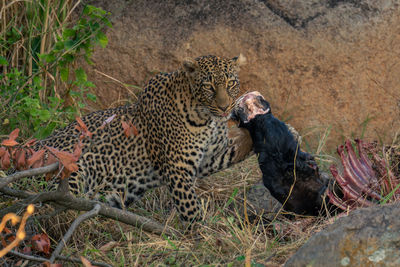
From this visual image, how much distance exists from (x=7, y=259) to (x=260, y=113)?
251cm

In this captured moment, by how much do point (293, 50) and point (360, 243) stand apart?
465 centimetres

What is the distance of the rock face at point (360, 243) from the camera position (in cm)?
295

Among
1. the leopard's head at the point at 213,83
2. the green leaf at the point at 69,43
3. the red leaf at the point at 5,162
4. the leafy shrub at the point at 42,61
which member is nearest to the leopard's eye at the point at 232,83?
the leopard's head at the point at 213,83

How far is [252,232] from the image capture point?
4.97 m

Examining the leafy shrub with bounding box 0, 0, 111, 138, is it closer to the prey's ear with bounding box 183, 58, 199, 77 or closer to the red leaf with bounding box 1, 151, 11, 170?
the prey's ear with bounding box 183, 58, 199, 77

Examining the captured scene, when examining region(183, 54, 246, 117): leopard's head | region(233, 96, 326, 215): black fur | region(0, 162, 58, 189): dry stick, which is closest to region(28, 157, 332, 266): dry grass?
region(233, 96, 326, 215): black fur

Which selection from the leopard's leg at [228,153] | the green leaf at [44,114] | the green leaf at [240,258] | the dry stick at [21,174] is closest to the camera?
the dry stick at [21,174]

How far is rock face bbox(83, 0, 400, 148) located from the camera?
730 centimetres

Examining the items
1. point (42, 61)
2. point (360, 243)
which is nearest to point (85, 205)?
point (360, 243)

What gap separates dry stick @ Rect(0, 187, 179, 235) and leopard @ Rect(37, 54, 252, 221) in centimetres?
63

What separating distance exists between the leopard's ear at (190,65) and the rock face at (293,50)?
6.53 ft

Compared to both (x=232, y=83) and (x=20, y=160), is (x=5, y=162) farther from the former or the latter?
(x=232, y=83)

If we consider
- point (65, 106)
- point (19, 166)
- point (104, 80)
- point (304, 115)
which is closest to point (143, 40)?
point (104, 80)

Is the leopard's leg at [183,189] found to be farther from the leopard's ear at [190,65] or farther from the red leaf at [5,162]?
the red leaf at [5,162]
